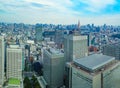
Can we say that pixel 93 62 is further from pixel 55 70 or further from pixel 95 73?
pixel 55 70

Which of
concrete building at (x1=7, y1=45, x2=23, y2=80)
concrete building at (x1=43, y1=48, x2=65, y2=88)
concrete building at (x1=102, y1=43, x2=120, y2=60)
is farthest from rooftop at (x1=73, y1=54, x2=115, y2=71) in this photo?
concrete building at (x1=102, y1=43, x2=120, y2=60)

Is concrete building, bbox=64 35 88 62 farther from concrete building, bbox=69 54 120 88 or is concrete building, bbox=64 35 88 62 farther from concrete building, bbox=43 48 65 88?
concrete building, bbox=69 54 120 88

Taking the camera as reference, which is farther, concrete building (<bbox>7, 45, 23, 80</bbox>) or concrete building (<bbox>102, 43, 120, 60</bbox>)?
concrete building (<bbox>102, 43, 120, 60</bbox>)

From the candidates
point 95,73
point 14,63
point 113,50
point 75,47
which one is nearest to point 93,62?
point 95,73

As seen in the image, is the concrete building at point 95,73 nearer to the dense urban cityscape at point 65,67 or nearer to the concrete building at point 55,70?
the dense urban cityscape at point 65,67

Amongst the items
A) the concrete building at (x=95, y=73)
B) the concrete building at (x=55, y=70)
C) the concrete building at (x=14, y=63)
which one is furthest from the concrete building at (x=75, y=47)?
the concrete building at (x=95, y=73)

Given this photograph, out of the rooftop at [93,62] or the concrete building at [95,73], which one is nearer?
the concrete building at [95,73]

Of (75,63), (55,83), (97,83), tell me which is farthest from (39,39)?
(97,83)
